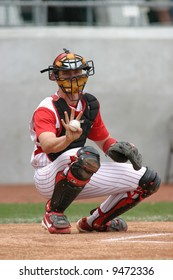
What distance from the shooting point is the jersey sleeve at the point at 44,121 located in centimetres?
629

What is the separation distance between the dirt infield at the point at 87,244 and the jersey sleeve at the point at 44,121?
80cm

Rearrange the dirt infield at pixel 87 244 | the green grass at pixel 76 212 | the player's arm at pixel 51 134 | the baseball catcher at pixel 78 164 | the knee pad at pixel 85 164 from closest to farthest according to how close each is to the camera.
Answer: the dirt infield at pixel 87 244 < the player's arm at pixel 51 134 < the knee pad at pixel 85 164 < the baseball catcher at pixel 78 164 < the green grass at pixel 76 212

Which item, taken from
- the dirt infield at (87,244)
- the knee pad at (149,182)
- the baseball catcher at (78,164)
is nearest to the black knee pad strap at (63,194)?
the baseball catcher at (78,164)

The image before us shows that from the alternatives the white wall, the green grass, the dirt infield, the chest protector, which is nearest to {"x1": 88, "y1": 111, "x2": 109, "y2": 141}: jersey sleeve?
the chest protector

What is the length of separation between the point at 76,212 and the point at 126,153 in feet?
12.6

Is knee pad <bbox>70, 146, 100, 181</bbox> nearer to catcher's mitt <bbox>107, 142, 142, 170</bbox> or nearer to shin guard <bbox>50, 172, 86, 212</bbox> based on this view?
shin guard <bbox>50, 172, 86, 212</bbox>

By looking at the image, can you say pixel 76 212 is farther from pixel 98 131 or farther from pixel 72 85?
pixel 72 85

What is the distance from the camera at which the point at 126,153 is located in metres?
6.39

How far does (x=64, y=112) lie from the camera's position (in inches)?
249

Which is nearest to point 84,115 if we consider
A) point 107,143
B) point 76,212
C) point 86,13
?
point 107,143

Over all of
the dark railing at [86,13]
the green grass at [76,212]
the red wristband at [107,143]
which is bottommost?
the green grass at [76,212]

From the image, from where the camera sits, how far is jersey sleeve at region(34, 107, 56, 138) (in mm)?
6285

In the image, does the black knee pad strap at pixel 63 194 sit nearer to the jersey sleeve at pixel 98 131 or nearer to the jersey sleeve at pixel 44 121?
the jersey sleeve at pixel 44 121
